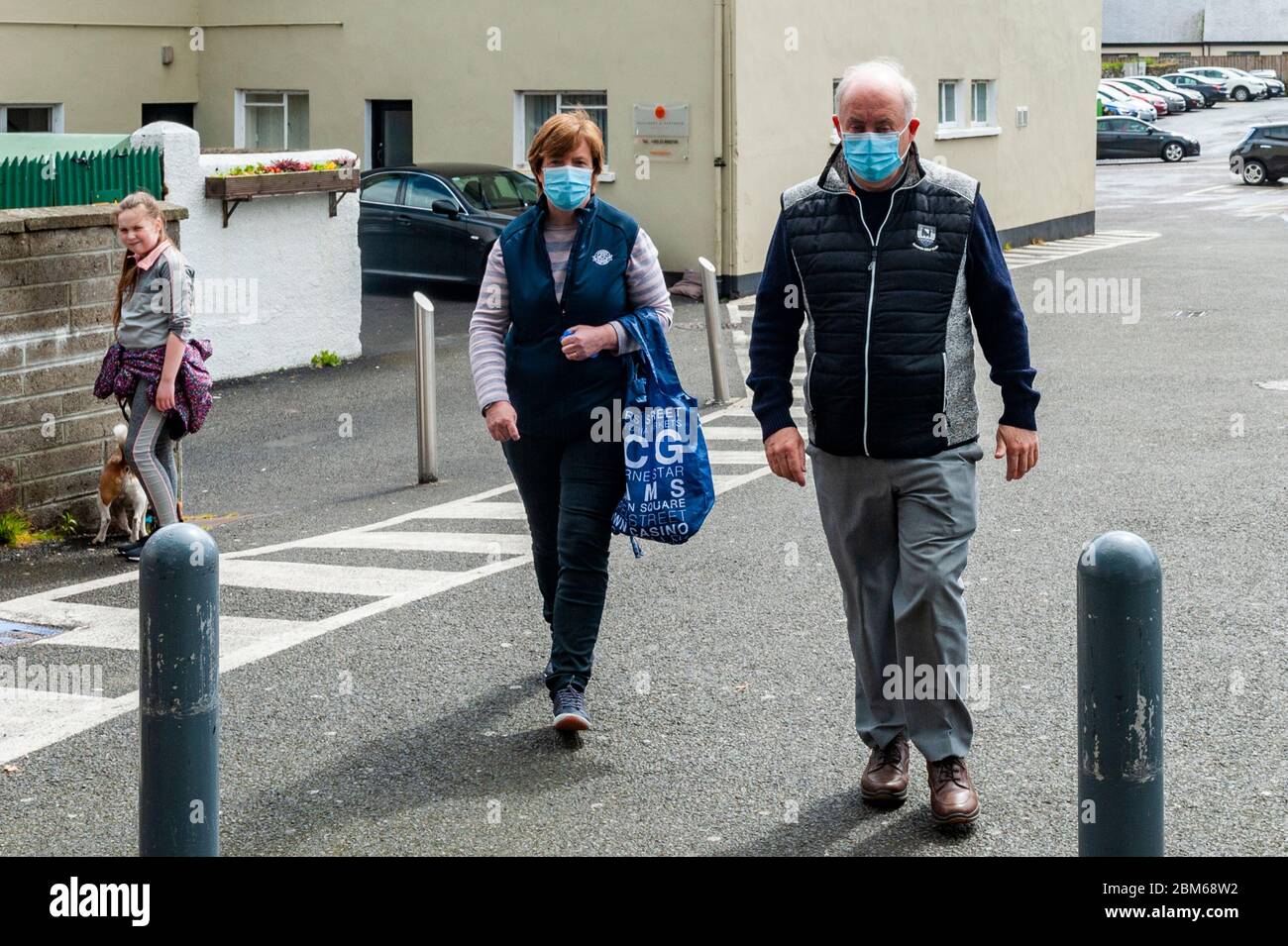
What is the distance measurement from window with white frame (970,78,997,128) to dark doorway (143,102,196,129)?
39.1ft

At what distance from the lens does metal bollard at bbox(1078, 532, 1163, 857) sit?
148 inches

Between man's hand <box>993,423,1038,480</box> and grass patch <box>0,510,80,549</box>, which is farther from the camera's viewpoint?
grass patch <box>0,510,80,549</box>

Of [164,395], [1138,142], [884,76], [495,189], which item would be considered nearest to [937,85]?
[495,189]

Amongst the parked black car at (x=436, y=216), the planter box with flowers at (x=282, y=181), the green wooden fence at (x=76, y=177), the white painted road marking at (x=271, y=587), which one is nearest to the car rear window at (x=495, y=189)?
the parked black car at (x=436, y=216)

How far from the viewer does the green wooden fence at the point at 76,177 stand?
11.2 meters

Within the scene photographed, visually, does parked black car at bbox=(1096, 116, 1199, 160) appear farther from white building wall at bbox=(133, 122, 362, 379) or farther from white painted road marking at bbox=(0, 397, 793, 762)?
white painted road marking at bbox=(0, 397, 793, 762)

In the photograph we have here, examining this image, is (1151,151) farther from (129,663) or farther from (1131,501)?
(129,663)

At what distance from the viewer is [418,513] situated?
33.9 ft

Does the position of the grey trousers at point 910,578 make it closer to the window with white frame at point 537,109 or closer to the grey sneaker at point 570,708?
the grey sneaker at point 570,708

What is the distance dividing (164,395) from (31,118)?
60.0ft

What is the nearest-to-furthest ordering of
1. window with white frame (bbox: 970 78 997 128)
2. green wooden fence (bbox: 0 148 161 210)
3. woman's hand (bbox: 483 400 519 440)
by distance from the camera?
woman's hand (bbox: 483 400 519 440)
green wooden fence (bbox: 0 148 161 210)
window with white frame (bbox: 970 78 997 128)

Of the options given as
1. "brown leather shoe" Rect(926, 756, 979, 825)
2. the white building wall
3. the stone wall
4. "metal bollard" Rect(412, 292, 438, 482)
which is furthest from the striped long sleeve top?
the white building wall

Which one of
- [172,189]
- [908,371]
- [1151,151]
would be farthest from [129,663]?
[1151,151]
